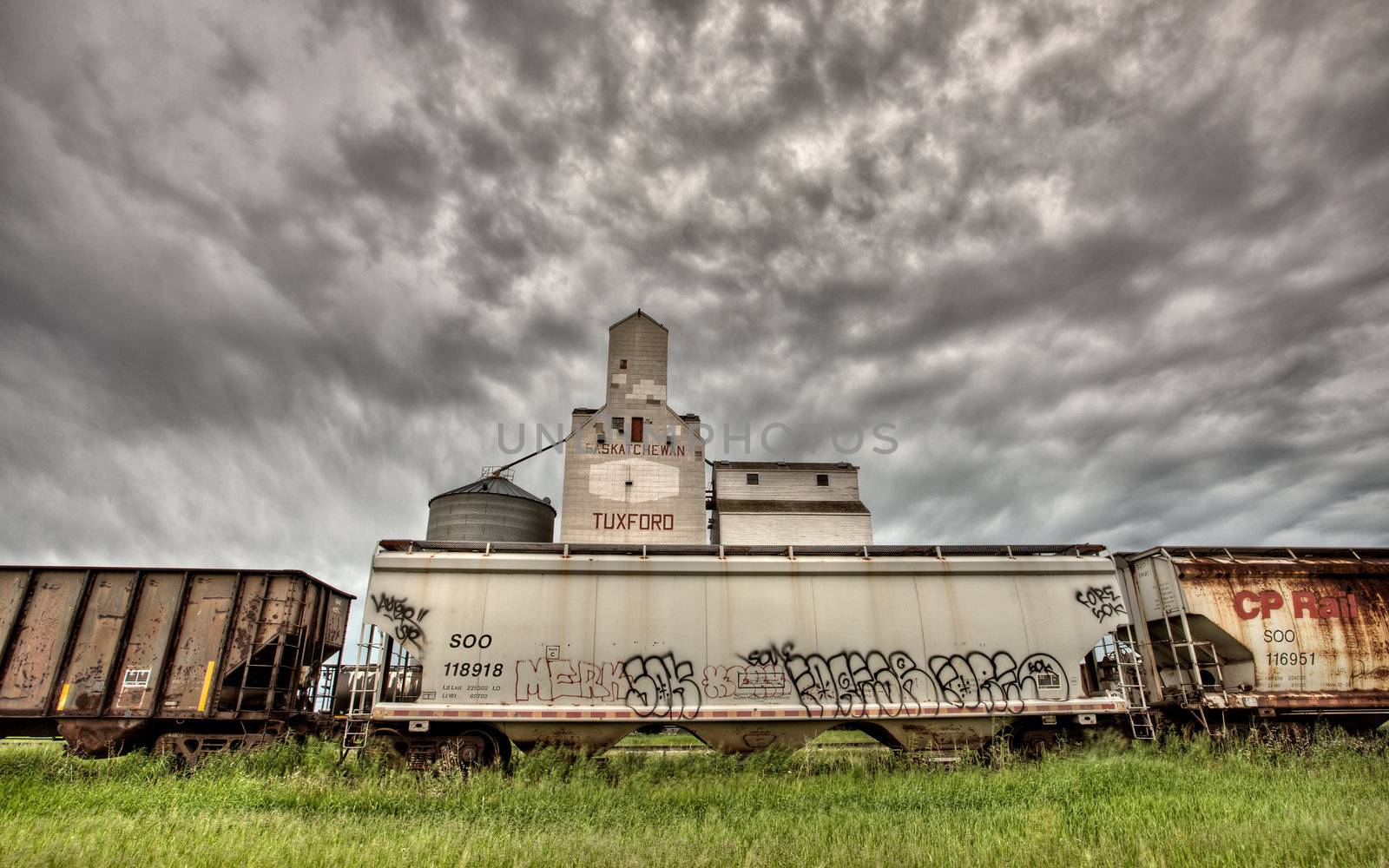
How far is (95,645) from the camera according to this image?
1088cm

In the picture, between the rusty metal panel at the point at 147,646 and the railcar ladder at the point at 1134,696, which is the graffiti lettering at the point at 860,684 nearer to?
the railcar ladder at the point at 1134,696

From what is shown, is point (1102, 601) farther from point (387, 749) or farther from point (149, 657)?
point (149, 657)

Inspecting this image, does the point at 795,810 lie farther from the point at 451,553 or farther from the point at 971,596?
the point at 451,553

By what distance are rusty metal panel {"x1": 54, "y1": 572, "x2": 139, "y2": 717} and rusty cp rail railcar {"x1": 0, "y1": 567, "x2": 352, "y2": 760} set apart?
0.05ft

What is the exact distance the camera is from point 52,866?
518cm

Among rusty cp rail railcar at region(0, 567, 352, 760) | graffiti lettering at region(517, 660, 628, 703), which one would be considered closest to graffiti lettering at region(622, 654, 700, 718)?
graffiti lettering at region(517, 660, 628, 703)

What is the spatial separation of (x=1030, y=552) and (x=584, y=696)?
8572 millimetres

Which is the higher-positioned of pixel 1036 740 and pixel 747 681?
pixel 747 681

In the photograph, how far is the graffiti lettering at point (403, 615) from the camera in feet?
35.6

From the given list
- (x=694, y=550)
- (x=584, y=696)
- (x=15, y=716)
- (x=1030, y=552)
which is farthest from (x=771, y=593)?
(x=15, y=716)

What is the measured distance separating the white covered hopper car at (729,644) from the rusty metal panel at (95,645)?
431 cm

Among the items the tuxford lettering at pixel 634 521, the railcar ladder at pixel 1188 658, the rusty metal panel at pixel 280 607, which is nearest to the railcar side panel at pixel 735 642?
the railcar ladder at pixel 1188 658

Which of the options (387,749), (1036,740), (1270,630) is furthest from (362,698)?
(1270,630)

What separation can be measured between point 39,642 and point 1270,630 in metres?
21.8
